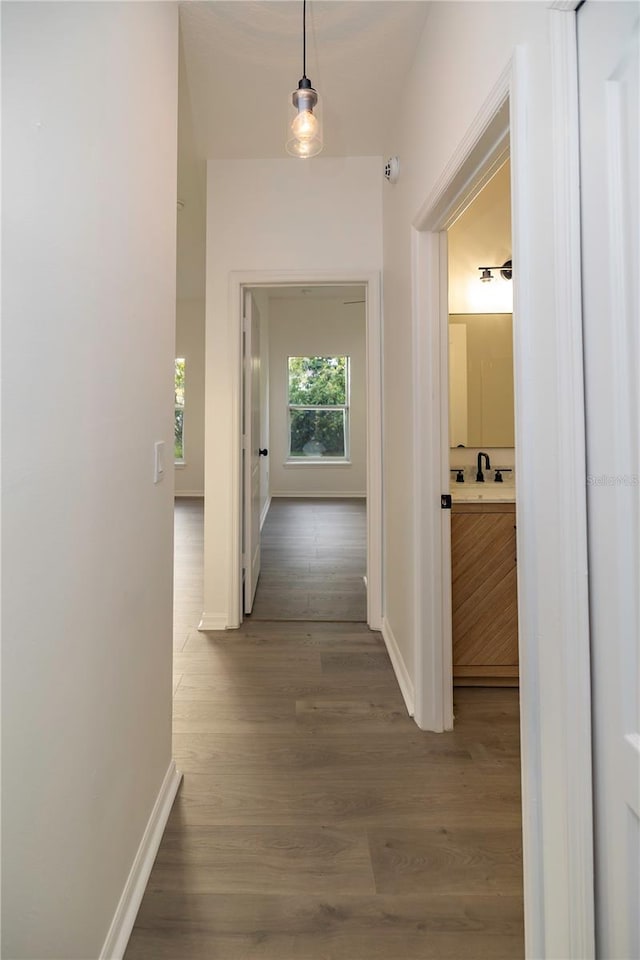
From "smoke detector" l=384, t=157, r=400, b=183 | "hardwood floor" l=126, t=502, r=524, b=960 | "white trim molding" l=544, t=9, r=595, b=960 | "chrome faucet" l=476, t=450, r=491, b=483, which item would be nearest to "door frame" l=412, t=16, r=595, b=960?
"white trim molding" l=544, t=9, r=595, b=960

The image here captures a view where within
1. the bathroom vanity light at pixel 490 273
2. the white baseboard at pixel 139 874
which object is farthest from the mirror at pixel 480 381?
the white baseboard at pixel 139 874

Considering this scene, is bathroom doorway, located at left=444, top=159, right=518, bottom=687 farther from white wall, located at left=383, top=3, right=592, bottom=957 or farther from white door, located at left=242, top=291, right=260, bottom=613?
white wall, located at left=383, top=3, right=592, bottom=957

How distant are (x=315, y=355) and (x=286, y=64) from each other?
548 centimetres

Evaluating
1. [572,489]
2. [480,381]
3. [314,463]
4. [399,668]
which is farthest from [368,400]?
[314,463]

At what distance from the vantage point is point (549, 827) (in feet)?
3.02

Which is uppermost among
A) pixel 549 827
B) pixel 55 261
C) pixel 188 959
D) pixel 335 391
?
pixel 335 391

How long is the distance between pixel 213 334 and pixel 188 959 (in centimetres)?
270

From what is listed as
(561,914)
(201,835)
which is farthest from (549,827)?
(201,835)

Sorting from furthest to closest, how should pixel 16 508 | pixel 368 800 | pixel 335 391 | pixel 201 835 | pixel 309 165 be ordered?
pixel 335 391 < pixel 309 165 < pixel 368 800 < pixel 201 835 < pixel 16 508

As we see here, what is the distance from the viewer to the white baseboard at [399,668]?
2.05 m

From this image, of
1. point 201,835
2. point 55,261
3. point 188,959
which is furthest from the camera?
point 201,835

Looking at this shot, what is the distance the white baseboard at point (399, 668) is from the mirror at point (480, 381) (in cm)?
126

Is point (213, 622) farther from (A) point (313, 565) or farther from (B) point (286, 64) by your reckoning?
(B) point (286, 64)

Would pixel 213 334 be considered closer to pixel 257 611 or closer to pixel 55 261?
pixel 257 611
